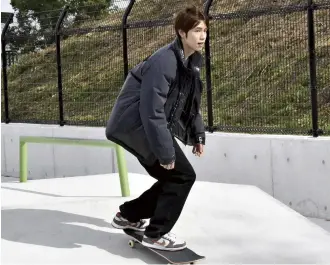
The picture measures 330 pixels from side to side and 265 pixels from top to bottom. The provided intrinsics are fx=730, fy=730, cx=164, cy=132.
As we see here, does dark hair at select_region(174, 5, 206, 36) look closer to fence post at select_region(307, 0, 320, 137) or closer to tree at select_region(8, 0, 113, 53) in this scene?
fence post at select_region(307, 0, 320, 137)

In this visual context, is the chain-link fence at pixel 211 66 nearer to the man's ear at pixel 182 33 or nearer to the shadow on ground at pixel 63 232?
the shadow on ground at pixel 63 232

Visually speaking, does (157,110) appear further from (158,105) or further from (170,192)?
(170,192)

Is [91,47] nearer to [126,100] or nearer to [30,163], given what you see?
[30,163]

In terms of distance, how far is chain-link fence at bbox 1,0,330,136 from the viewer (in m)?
9.35

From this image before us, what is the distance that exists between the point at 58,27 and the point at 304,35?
13.0 ft

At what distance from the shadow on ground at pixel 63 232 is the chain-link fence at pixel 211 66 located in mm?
3166

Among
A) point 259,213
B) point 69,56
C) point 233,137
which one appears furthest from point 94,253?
point 69,56

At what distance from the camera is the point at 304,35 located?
11.7 meters

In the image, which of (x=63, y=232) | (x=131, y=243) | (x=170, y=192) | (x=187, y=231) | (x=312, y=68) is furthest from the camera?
(x=312, y=68)

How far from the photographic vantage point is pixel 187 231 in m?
5.94

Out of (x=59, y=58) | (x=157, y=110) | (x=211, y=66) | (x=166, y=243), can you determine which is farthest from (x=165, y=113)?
(x=59, y=58)

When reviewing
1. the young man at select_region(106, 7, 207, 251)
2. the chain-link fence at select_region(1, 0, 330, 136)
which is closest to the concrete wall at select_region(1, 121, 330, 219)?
the chain-link fence at select_region(1, 0, 330, 136)

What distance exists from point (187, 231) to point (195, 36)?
185 centimetres

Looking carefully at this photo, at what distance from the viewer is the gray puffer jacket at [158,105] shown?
4.57 m
